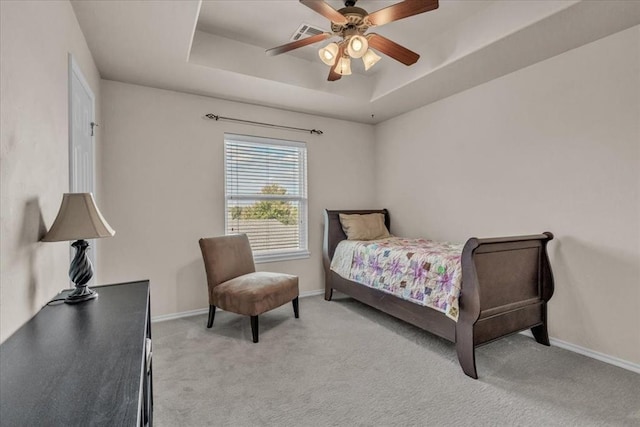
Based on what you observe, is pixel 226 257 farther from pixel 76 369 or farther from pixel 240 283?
pixel 76 369

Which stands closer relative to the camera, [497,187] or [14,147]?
[14,147]

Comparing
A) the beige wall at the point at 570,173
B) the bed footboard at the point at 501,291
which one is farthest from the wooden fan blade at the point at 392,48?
the bed footboard at the point at 501,291

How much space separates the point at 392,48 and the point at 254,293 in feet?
7.26

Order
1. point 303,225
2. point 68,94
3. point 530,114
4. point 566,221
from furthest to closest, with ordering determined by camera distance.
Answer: point 303,225 < point 530,114 < point 566,221 < point 68,94

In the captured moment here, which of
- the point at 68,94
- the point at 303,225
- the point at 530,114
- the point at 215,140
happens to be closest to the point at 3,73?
the point at 68,94

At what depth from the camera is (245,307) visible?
103 inches

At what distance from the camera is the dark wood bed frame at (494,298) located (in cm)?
207

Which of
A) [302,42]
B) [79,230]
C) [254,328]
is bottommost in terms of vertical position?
[254,328]

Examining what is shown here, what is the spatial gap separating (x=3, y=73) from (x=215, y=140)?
235 centimetres

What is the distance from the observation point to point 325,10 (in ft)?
6.00

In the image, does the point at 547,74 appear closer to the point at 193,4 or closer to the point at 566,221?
the point at 566,221

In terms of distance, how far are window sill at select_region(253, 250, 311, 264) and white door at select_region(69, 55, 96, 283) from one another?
5.23 feet

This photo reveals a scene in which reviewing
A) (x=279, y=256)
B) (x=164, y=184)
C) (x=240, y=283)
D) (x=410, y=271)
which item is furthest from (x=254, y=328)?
(x=164, y=184)

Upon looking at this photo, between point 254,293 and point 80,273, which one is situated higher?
point 80,273
